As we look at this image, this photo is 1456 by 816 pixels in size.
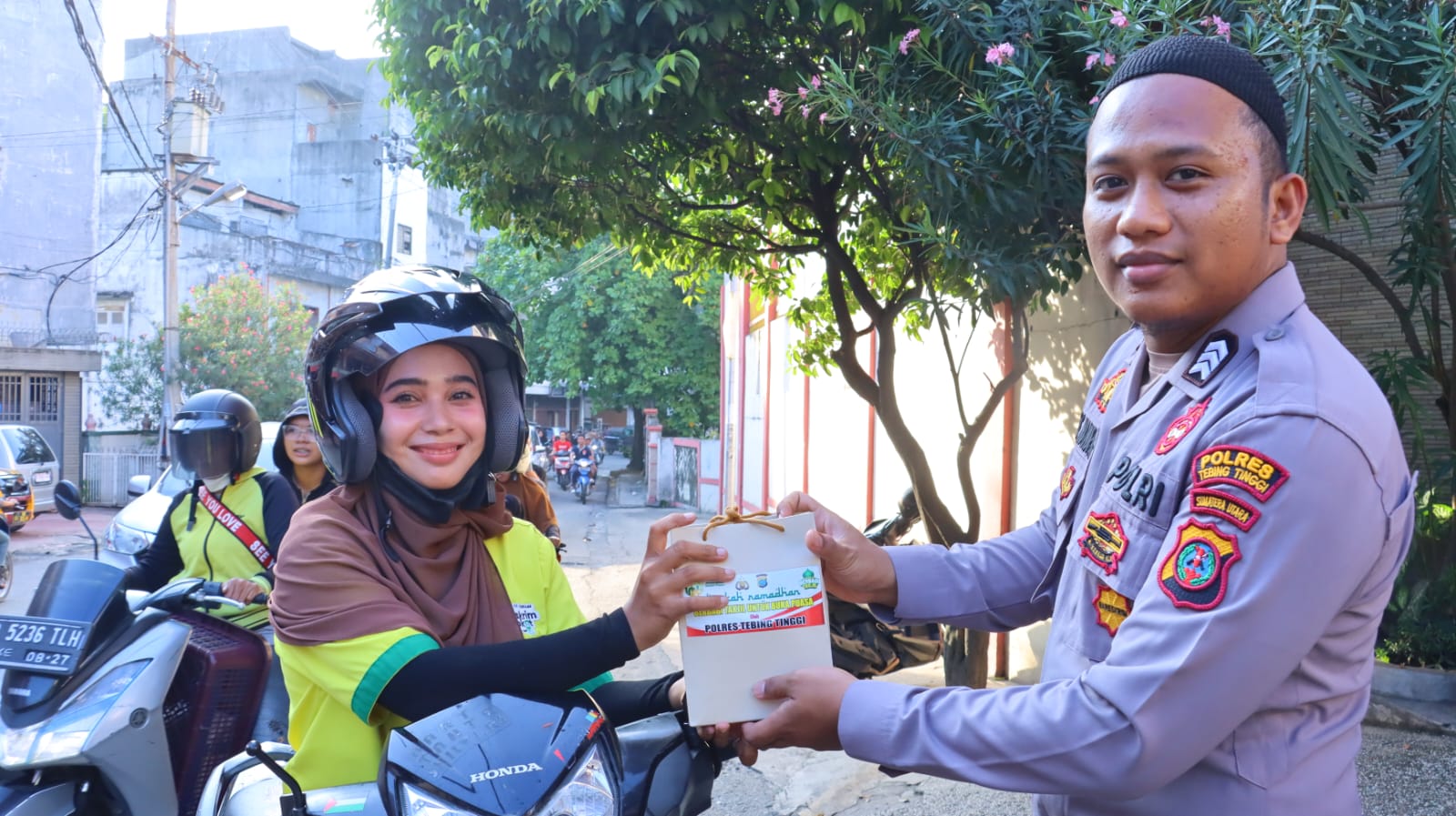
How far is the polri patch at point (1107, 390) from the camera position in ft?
6.06

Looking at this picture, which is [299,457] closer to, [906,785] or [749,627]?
[906,785]

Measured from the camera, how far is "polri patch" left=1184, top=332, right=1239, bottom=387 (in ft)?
4.83

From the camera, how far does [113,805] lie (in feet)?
9.48

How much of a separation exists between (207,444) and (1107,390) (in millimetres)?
3772

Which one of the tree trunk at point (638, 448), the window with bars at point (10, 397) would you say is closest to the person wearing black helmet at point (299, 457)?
the window with bars at point (10, 397)

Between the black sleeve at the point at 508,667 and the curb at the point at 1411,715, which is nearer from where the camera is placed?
the black sleeve at the point at 508,667

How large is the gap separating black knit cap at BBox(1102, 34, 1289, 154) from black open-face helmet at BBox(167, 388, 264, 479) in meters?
3.93

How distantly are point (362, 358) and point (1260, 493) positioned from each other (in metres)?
1.55

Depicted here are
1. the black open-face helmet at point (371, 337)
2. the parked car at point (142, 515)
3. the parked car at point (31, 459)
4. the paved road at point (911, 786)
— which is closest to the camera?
the black open-face helmet at point (371, 337)

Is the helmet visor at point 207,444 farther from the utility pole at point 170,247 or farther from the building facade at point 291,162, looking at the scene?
the building facade at point 291,162

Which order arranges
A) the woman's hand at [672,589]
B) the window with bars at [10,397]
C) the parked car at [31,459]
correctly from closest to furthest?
the woman's hand at [672,589]
the parked car at [31,459]
the window with bars at [10,397]

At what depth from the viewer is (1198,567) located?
4.31 feet

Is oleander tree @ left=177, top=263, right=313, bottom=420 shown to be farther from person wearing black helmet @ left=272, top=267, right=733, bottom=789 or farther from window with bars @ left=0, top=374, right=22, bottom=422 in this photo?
person wearing black helmet @ left=272, top=267, right=733, bottom=789

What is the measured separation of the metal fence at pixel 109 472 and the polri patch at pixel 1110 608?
22861 mm
